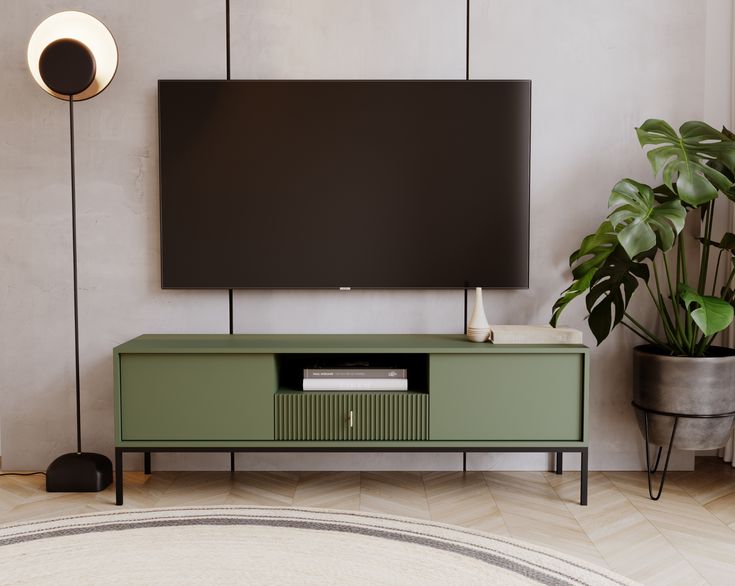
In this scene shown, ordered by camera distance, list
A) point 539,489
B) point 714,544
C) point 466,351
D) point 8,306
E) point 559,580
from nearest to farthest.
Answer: point 559,580
point 714,544
point 466,351
point 539,489
point 8,306

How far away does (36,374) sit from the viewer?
9.29 ft

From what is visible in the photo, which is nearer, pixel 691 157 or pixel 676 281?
pixel 691 157

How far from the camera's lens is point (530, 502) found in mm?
2496

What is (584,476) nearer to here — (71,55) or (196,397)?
(196,397)

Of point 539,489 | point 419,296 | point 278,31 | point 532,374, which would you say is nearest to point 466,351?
point 532,374

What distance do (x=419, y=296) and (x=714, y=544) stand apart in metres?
1.40

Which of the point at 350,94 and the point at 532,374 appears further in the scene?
the point at 350,94

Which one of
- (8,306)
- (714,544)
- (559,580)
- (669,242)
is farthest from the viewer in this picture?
(8,306)

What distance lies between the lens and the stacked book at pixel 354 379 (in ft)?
8.23

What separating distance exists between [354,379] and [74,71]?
1608 millimetres

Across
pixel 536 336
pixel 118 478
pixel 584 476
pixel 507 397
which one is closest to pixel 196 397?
pixel 118 478

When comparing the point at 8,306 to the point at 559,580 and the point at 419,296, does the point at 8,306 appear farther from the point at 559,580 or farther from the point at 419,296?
the point at 559,580

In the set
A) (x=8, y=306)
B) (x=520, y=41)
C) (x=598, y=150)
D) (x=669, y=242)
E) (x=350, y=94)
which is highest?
(x=520, y=41)

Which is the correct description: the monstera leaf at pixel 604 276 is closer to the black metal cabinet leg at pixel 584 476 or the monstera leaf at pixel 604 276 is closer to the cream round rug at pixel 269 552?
the black metal cabinet leg at pixel 584 476
